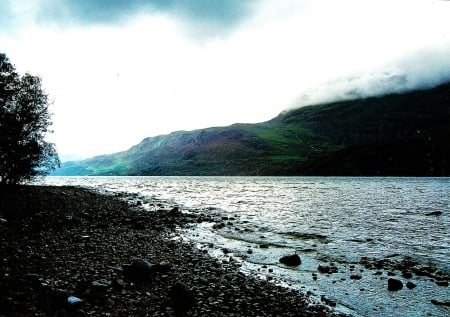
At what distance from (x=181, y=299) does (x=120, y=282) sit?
107 inches

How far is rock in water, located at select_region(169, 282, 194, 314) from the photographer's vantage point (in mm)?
10821

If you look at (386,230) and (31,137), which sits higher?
(31,137)

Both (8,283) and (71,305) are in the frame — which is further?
(8,283)

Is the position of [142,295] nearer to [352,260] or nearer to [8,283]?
[8,283]

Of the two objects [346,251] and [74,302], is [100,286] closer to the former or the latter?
[74,302]

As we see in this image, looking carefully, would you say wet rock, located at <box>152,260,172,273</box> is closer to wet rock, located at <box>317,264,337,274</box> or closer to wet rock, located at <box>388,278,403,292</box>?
wet rock, located at <box>317,264,337,274</box>

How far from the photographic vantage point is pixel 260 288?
1397 centimetres

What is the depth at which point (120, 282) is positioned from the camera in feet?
40.5

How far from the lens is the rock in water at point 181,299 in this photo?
10.8 meters

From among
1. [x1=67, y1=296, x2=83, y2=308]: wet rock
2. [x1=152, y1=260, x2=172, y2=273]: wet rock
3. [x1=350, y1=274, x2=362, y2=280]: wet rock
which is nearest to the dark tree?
[x1=152, y1=260, x2=172, y2=273]: wet rock

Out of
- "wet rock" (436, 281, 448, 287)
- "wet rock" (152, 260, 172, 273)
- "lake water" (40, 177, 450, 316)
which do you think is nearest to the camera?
"lake water" (40, 177, 450, 316)

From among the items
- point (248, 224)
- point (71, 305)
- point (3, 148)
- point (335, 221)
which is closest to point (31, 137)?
point (3, 148)

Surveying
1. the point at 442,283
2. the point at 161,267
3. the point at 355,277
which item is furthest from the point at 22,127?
the point at 442,283

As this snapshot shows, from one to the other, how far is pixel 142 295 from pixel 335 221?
2988 centimetres
